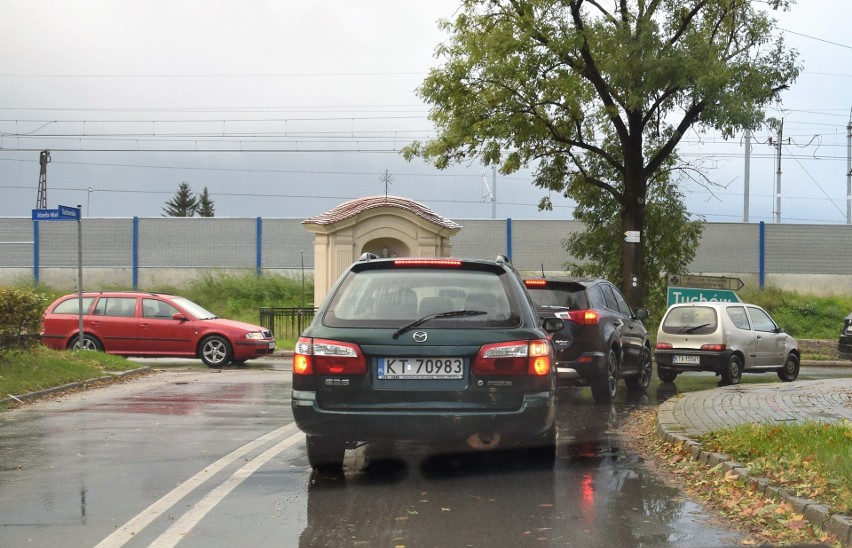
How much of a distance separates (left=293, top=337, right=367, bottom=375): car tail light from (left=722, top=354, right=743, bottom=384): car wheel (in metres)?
11.8

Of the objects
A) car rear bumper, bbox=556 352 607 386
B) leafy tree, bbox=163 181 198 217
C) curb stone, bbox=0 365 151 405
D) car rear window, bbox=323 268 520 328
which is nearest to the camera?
car rear window, bbox=323 268 520 328

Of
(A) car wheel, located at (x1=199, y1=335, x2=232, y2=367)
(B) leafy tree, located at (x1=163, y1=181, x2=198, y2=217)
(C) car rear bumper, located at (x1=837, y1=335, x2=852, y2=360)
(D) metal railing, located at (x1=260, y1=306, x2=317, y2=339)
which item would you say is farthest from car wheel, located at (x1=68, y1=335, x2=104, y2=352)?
(B) leafy tree, located at (x1=163, y1=181, x2=198, y2=217)

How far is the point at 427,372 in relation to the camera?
6.98m

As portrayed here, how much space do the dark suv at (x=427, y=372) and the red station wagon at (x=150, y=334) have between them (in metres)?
13.8

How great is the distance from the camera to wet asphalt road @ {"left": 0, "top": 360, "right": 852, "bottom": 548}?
18.8 feet

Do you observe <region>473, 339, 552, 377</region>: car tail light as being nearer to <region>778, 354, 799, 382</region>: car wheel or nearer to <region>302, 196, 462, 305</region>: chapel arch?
<region>778, 354, 799, 382</region>: car wheel

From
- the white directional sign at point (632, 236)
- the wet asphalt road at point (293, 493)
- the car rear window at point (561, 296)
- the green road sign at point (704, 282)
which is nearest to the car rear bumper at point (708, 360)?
the car rear window at point (561, 296)

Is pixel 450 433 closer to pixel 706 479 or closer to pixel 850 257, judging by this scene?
pixel 706 479

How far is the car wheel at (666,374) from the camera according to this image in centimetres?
1803

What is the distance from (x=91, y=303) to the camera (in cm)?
2105

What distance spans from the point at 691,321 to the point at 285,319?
1395 cm

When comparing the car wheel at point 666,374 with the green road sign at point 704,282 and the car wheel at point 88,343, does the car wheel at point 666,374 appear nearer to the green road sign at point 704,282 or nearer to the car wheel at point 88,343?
the green road sign at point 704,282

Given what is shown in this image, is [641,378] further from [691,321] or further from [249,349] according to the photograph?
[249,349]

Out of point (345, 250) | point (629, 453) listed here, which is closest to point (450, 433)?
point (629, 453)
